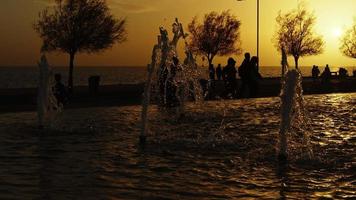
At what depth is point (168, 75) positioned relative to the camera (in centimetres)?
A: 1791

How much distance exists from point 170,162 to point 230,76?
14422 mm

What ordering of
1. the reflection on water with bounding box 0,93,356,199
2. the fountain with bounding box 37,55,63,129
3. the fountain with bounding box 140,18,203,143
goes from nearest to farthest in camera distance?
the reflection on water with bounding box 0,93,356,199 < the fountain with bounding box 140,18,203,143 < the fountain with bounding box 37,55,63,129

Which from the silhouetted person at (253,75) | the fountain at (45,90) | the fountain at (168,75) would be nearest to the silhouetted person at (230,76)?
the silhouetted person at (253,75)

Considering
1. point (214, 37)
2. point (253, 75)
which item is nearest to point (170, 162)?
point (253, 75)

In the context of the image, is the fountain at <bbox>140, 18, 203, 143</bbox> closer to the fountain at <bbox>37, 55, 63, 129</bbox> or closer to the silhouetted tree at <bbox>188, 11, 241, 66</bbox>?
the fountain at <bbox>37, 55, 63, 129</bbox>

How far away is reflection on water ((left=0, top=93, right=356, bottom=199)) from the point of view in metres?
7.31

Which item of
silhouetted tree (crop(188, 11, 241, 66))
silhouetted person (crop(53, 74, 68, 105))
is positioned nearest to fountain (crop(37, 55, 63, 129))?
silhouetted person (crop(53, 74, 68, 105))

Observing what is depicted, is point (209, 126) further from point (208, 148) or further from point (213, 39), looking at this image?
point (213, 39)

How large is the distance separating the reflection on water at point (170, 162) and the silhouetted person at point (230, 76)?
7.50 meters

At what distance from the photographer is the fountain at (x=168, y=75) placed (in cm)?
1334

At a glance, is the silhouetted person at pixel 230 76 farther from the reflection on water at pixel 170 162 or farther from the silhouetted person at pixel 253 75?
the reflection on water at pixel 170 162

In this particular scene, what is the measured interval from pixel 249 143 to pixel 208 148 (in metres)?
0.90

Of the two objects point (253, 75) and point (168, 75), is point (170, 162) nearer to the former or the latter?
point (168, 75)

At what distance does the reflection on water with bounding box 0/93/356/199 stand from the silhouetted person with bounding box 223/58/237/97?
7.50 metres
